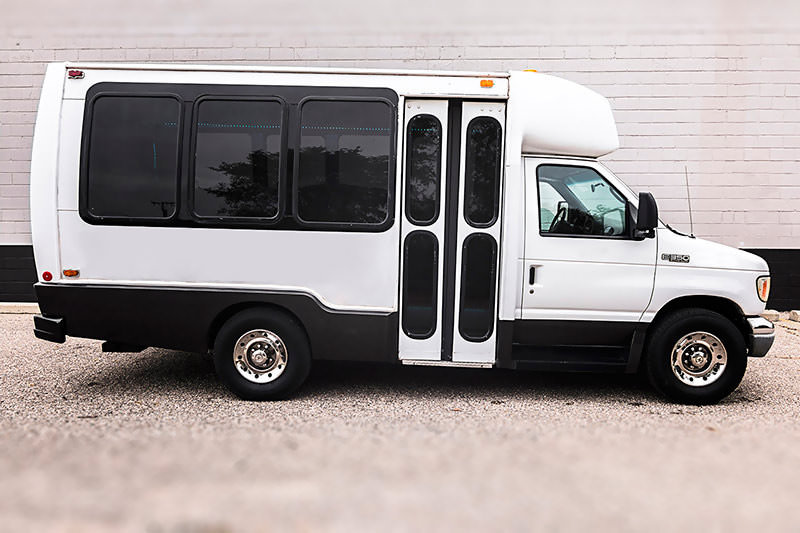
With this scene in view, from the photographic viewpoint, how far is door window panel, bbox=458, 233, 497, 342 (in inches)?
209

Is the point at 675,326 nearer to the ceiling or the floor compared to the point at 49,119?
nearer to the floor

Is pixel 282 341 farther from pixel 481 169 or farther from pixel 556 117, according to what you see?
pixel 556 117

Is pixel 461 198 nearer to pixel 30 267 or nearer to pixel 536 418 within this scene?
pixel 536 418

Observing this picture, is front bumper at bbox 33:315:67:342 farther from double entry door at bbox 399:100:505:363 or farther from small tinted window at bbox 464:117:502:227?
small tinted window at bbox 464:117:502:227

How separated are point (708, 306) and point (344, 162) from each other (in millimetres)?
3513

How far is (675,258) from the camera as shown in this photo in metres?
5.26

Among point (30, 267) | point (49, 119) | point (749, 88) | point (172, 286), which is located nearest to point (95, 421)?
point (172, 286)

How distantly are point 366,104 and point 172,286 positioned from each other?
2.35 meters

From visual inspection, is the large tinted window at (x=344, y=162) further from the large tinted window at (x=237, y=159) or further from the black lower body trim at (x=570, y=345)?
the black lower body trim at (x=570, y=345)

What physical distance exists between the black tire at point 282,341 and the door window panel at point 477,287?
4.74 ft

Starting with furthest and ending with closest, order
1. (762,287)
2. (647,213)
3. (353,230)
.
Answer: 1. (762,287)
2. (353,230)
3. (647,213)

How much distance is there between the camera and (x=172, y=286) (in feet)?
17.3

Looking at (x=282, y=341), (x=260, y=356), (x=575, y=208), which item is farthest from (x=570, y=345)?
(x=260, y=356)

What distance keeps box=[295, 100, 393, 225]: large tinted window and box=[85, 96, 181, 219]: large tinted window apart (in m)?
1.16
